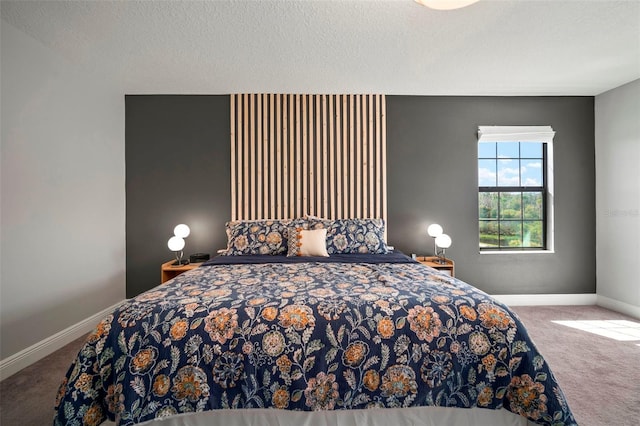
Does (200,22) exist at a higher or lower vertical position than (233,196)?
higher

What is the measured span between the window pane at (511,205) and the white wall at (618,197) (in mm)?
900

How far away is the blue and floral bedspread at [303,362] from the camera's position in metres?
1.29

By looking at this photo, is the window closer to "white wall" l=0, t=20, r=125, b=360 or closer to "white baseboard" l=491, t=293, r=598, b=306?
"white baseboard" l=491, t=293, r=598, b=306

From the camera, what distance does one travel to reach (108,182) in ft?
10.4

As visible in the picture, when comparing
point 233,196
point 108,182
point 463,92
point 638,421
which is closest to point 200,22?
point 233,196

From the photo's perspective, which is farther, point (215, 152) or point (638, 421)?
point (215, 152)

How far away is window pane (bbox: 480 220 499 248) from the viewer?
371 cm

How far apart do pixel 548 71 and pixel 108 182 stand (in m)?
4.89

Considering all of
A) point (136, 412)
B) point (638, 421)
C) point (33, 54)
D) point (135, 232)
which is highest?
point (33, 54)

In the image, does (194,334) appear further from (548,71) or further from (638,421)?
(548,71)

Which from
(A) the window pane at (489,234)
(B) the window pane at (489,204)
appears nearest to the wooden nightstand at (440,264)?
(A) the window pane at (489,234)

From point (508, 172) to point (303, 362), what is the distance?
3721 millimetres

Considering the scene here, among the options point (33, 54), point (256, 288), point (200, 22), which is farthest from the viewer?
point (33, 54)

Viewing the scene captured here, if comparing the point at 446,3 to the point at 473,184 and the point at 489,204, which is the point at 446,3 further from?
the point at 489,204
